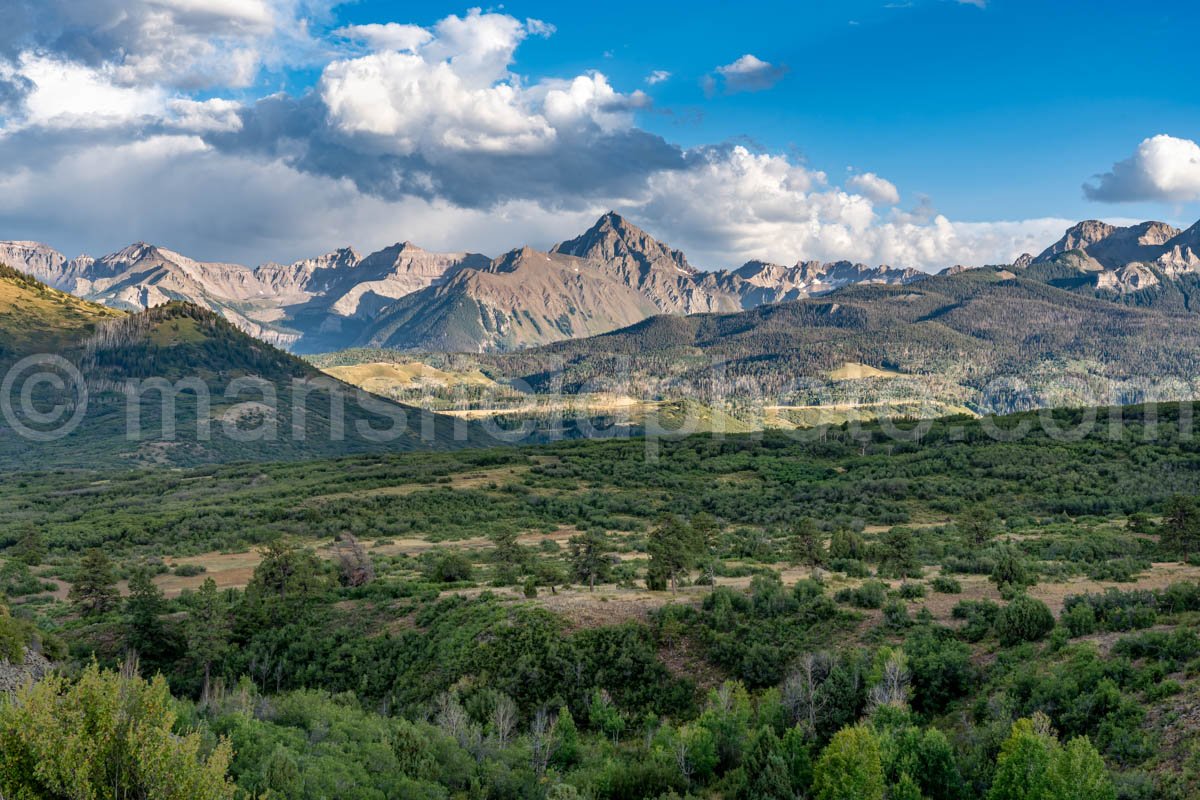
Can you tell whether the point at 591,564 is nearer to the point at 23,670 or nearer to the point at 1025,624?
the point at 1025,624

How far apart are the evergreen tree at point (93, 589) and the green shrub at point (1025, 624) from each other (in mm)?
52811

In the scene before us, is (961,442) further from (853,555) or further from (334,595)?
(334,595)

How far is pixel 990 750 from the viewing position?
25328 mm

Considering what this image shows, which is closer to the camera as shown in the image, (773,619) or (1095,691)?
(1095,691)

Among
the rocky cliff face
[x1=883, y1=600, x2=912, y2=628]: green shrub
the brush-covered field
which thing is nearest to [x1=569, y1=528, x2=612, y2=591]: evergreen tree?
the brush-covered field

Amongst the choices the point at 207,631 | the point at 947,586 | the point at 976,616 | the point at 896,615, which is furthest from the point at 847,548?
the point at 207,631

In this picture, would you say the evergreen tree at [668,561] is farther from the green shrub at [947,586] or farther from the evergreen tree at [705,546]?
the green shrub at [947,586]

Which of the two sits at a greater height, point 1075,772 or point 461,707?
point 1075,772

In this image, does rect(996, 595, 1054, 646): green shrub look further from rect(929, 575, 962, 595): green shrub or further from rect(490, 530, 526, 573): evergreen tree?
rect(490, 530, 526, 573): evergreen tree

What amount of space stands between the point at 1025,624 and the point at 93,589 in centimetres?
5432

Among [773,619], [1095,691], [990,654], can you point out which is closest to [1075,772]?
[1095,691]

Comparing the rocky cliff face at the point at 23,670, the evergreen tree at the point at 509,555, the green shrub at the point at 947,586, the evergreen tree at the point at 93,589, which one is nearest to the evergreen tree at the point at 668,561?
the evergreen tree at the point at 509,555

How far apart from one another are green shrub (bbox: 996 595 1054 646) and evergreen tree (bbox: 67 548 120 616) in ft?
173

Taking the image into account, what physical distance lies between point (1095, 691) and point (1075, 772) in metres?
7.83
